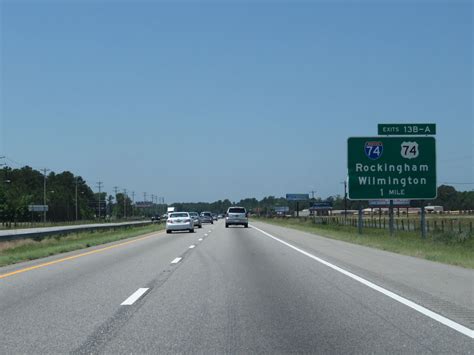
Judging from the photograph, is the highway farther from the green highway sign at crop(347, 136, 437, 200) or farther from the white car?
Result: the white car

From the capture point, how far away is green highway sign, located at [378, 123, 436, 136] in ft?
113

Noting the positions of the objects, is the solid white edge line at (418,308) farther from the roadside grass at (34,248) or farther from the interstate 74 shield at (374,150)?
the interstate 74 shield at (374,150)

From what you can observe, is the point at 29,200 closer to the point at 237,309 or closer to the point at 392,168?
the point at 392,168

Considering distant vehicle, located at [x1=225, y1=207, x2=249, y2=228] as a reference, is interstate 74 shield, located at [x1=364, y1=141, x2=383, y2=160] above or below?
above

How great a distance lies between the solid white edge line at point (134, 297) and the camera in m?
11.6

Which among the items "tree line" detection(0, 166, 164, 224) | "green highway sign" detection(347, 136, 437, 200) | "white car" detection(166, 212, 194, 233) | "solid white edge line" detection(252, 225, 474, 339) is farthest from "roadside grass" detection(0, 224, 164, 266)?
"tree line" detection(0, 166, 164, 224)

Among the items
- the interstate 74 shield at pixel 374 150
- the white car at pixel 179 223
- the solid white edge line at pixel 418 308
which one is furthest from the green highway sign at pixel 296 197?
the solid white edge line at pixel 418 308

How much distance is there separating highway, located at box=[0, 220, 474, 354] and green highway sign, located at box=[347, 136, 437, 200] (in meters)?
15.7

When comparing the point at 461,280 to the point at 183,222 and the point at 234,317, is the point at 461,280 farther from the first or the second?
the point at 183,222

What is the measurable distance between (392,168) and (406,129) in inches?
89.1


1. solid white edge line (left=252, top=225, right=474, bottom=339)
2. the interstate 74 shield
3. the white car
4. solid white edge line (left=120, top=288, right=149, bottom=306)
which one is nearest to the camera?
solid white edge line (left=252, top=225, right=474, bottom=339)

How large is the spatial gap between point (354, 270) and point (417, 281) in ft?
9.79

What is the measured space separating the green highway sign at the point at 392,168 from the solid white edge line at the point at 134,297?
23.4 m

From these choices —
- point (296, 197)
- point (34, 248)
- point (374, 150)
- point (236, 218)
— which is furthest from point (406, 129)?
point (296, 197)
